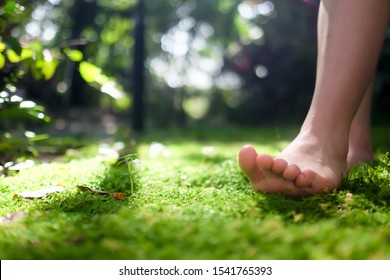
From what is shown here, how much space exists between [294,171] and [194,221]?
397 mm

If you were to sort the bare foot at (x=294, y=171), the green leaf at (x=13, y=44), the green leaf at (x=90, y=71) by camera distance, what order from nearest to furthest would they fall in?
the bare foot at (x=294, y=171) < the green leaf at (x=13, y=44) < the green leaf at (x=90, y=71)

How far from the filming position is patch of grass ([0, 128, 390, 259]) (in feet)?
2.54

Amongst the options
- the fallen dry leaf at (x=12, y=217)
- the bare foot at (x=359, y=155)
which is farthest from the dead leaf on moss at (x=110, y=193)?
the bare foot at (x=359, y=155)

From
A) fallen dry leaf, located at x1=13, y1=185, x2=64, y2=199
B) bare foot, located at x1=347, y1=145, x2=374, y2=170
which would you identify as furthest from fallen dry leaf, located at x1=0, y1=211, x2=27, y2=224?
bare foot, located at x1=347, y1=145, x2=374, y2=170

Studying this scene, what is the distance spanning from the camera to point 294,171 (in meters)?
1.19

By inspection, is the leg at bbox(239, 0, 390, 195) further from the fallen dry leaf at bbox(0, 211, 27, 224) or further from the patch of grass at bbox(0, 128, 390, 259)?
the fallen dry leaf at bbox(0, 211, 27, 224)

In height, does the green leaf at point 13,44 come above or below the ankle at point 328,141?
above

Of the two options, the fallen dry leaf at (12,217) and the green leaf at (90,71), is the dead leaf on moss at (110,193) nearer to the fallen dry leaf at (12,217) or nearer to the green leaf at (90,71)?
the fallen dry leaf at (12,217)

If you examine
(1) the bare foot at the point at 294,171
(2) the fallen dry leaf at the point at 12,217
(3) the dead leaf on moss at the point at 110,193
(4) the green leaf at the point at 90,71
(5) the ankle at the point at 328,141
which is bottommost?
(3) the dead leaf on moss at the point at 110,193

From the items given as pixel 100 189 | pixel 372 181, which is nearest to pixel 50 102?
pixel 100 189

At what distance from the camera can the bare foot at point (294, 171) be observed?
1200mm

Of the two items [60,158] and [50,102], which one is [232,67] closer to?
[50,102]

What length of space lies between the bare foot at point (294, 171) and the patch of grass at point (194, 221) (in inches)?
1.6

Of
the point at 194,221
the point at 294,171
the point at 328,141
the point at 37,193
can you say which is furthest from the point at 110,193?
the point at 328,141
